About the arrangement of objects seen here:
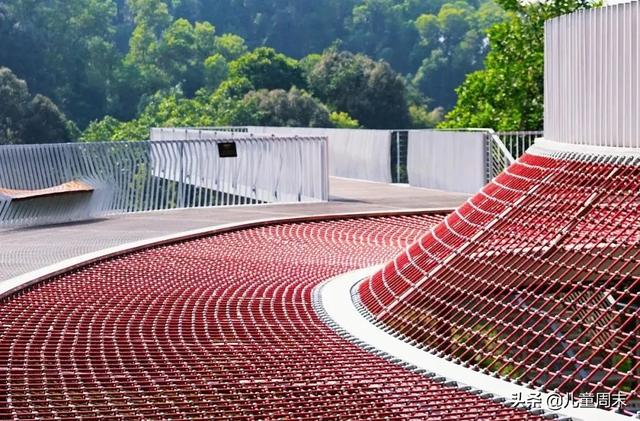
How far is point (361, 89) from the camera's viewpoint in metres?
78.9

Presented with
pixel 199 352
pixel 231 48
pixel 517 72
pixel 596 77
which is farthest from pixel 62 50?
pixel 199 352

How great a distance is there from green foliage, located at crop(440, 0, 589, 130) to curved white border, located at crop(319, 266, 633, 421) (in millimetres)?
23174

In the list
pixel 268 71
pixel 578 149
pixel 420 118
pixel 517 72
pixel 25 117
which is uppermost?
pixel 268 71

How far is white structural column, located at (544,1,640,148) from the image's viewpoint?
381 inches

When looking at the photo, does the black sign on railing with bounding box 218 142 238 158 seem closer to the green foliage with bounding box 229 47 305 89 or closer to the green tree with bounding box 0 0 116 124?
the green foliage with bounding box 229 47 305 89

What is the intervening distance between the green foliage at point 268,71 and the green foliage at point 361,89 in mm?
1682

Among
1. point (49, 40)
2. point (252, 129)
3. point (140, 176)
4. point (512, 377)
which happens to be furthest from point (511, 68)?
point (49, 40)

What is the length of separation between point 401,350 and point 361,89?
69.8 metres

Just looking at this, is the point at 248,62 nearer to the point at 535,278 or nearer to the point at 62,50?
the point at 62,50

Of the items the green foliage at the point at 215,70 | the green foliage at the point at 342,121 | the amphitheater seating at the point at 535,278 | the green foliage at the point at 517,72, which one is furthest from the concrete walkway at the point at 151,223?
the green foliage at the point at 215,70

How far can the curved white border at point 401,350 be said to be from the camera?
7535 millimetres

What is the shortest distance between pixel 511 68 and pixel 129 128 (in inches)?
1756

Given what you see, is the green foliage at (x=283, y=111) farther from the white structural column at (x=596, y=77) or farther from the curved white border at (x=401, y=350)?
the white structural column at (x=596, y=77)

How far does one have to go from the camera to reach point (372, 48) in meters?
118
